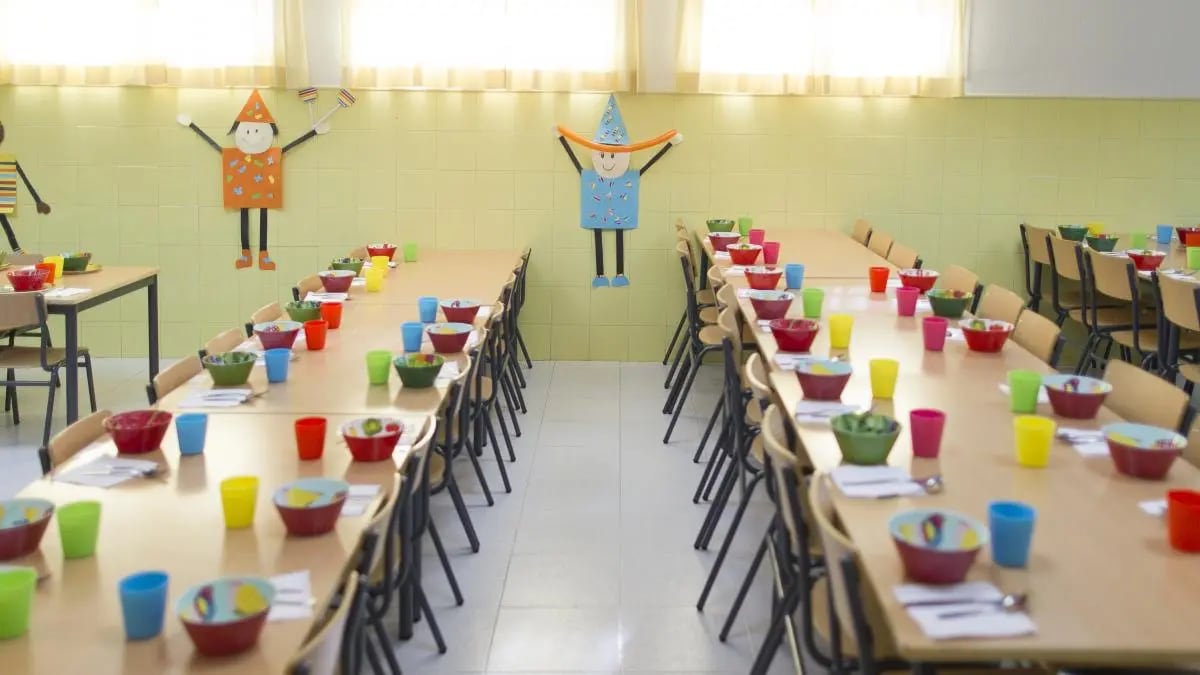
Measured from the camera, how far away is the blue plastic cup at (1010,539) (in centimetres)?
226

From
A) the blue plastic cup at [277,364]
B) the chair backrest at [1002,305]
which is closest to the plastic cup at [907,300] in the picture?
the chair backrest at [1002,305]

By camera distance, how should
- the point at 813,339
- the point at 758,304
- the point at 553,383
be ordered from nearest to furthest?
the point at 813,339 < the point at 758,304 < the point at 553,383

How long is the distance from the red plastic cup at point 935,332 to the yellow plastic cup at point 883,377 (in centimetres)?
68

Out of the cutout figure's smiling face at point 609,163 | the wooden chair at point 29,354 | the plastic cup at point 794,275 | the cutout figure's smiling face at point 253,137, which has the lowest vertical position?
the wooden chair at point 29,354

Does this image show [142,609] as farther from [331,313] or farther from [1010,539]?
[331,313]

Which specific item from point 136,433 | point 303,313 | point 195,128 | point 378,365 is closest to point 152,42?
point 195,128

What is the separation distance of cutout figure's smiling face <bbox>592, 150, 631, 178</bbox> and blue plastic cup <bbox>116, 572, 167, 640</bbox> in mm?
5258

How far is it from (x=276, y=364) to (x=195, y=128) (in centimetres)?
369

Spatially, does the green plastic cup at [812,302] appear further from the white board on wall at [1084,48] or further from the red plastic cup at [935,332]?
the white board on wall at [1084,48]

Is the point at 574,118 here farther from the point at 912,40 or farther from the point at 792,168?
the point at 912,40

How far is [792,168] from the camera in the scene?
720 cm

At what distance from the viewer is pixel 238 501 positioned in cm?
255

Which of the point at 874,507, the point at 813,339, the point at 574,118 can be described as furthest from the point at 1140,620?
the point at 574,118

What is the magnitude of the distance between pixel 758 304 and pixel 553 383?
2.42 m
